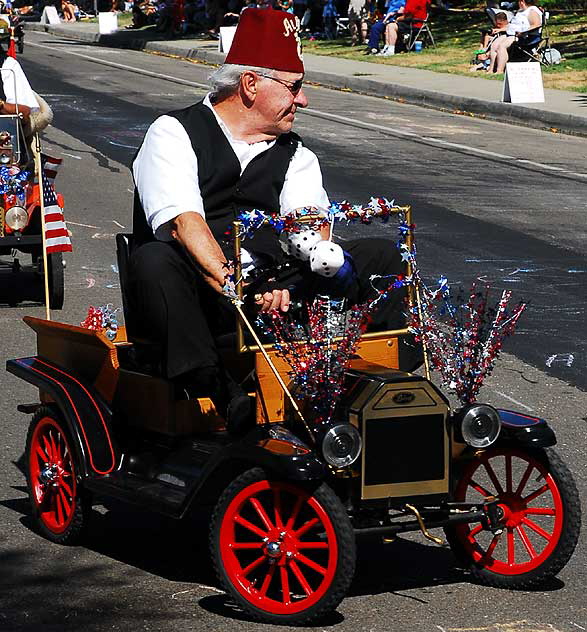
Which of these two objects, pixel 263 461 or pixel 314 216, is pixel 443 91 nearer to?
pixel 314 216

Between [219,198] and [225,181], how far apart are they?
0.21 ft

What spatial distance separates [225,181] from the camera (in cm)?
482

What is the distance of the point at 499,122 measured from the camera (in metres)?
20.7

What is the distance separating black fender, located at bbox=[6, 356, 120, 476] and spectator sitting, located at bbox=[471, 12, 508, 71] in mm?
21545

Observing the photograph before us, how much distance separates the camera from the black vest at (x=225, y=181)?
4.78 metres

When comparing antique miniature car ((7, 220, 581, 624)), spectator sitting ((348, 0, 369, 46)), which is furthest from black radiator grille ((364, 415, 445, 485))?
spectator sitting ((348, 0, 369, 46))

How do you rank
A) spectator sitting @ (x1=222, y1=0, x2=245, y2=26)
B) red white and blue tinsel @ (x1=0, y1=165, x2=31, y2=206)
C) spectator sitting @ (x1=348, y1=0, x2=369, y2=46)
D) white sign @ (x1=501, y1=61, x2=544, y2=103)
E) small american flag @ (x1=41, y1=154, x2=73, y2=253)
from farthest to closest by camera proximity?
spectator sitting @ (x1=222, y1=0, x2=245, y2=26)
spectator sitting @ (x1=348, y1=0, x2=369, y2=46)
white sign @ (x1=501, y1=61, x2=544, y2=103)
red white and blue tinsel @ (x1=0, y1=165, x2=31, y2=206)
small american flag @ (x1=41, y1=154, x2=73, y2=253)

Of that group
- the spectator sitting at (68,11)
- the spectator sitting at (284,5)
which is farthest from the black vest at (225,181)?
the spectator sitting at (68,11)

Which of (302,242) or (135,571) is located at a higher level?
(302,242)

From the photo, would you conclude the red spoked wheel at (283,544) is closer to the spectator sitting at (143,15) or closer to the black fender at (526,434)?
the black fender at (526,434)

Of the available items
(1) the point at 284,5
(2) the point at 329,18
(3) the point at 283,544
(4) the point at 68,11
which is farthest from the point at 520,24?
(4) the point at 68,11

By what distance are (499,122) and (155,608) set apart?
17218 mm

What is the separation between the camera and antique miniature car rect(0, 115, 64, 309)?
8906 mm

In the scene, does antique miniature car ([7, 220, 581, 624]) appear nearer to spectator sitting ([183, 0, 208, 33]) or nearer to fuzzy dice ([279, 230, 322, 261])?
fuzzy dice ([279, 230, 322, 261])
